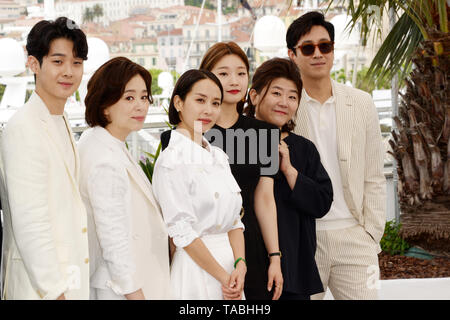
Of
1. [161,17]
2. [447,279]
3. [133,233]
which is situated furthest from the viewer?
[161,17]

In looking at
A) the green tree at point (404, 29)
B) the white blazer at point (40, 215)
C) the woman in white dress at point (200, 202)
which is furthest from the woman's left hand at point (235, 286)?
the green tree at point (404, 29)

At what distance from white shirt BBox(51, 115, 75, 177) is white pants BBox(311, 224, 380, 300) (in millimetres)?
1041

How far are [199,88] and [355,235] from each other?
907 millimetres

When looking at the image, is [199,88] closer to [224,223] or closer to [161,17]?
[224,223]

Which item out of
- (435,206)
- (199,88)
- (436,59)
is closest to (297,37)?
(199,88)

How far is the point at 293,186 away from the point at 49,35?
36.5 inches

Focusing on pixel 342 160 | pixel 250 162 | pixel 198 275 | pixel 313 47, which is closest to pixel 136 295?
pixel 198 275

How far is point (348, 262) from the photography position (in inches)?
88.6

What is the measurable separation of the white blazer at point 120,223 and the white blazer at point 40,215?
0.06 m

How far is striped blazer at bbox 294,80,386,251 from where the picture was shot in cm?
230

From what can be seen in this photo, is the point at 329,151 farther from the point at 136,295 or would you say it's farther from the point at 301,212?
the point at 136,295

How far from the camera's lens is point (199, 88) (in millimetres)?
1827

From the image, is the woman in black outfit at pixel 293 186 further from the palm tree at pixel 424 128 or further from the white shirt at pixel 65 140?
the palm tree at pixel 424 128

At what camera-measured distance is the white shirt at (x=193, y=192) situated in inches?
67.8
